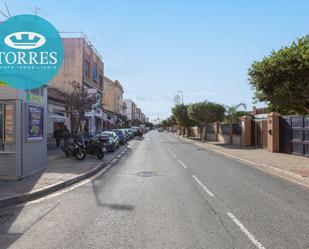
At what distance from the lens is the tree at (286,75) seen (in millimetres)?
14609

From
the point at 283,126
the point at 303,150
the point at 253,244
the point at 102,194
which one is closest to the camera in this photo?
the point at 253,244

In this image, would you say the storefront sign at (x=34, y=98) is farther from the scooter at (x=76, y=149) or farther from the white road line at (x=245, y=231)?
the white road line at (x=245, y=231)

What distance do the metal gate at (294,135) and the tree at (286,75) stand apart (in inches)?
339

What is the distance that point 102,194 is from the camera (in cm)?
1094

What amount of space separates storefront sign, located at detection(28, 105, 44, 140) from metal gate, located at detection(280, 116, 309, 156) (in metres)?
15.7

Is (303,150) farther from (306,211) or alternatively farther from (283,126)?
(306,211)

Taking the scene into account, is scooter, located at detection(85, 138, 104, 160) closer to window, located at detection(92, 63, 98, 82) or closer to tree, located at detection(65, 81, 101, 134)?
tree, located at detection(65, 81, 101, 134)

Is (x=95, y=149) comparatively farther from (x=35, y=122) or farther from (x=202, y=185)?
(x=202, y=185)

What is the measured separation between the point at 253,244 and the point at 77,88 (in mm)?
27229

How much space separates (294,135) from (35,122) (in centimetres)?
1744

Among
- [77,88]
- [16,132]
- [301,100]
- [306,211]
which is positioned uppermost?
[77,88]

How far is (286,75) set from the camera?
49.5ft

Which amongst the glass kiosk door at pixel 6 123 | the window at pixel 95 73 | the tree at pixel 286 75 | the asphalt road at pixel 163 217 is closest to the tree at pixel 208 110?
the window at pixel 95 73

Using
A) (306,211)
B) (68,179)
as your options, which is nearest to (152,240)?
(306,211)
